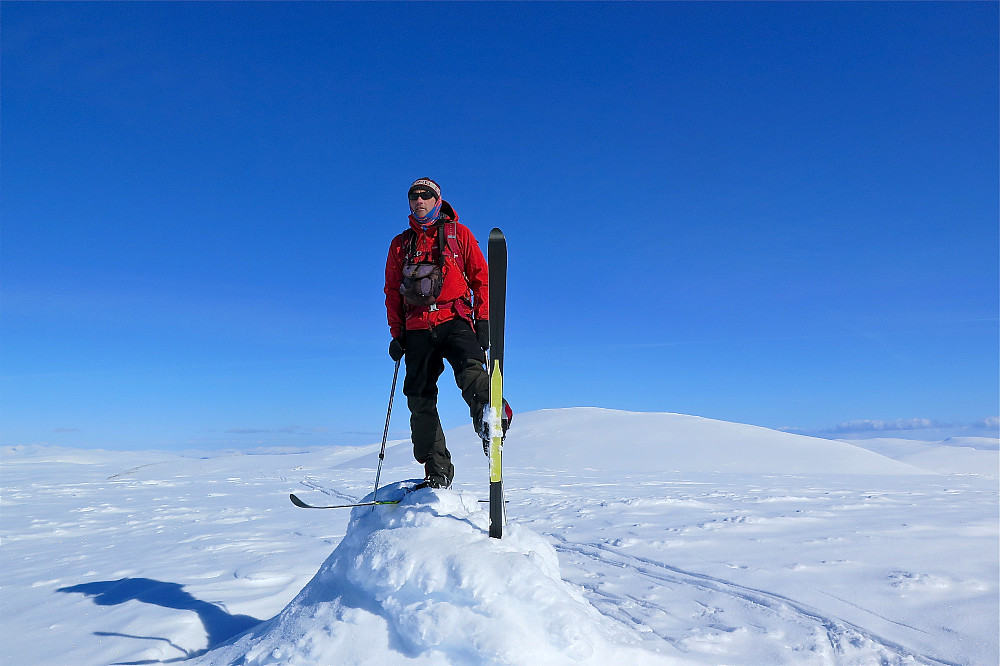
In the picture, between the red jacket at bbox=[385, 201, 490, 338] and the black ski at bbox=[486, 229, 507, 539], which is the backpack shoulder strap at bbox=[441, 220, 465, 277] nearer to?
the red jacket at bbox=[385, 201, 490, 338]

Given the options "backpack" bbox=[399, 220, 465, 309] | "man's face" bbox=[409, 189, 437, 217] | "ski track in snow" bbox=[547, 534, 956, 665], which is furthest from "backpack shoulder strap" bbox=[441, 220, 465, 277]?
"ski track in snow" bbox=[547, 534, 956, 665]

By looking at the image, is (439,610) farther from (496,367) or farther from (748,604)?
(748,604)

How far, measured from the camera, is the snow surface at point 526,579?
2.43m

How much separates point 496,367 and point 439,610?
1376mm

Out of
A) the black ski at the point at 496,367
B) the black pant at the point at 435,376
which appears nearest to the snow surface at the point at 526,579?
the black ski at the point at 496,367

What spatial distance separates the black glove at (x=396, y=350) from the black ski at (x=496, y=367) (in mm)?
1002

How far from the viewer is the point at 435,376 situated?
397cm

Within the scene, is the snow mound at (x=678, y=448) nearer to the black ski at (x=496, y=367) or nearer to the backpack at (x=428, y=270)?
the backpack at (x=428, y=270)

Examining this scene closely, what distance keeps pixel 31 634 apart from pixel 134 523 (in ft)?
15.7

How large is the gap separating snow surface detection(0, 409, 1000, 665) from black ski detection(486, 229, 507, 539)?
179mm

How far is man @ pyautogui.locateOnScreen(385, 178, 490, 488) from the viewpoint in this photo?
3.76 m

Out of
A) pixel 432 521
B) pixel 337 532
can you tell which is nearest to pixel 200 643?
pixel 432 521

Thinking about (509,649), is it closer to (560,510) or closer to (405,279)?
(405,279)

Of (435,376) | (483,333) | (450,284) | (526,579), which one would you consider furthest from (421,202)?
(526,579)
